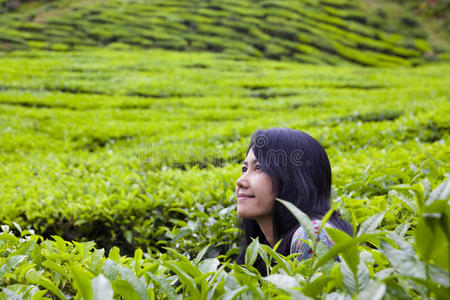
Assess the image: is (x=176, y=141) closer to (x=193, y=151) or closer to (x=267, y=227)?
(x=193, y=151)

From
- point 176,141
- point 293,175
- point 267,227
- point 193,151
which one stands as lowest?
point 176,141

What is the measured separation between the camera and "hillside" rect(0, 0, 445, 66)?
886 inches

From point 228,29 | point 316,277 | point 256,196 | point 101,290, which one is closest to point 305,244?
point 256,196

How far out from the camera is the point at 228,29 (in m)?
25.4

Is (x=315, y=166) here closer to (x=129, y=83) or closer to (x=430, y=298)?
(x=430, y=298)

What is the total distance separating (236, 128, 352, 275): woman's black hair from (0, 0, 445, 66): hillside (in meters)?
20.6

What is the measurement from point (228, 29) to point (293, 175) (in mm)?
25215

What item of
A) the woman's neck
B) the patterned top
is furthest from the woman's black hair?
the patterned top

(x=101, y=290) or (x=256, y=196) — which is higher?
(x=101, y=290)

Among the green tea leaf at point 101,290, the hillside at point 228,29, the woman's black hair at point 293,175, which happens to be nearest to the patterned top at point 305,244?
the woman's black hair at point 293,175

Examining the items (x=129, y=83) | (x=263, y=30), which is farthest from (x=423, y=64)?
(x=129, y=83)

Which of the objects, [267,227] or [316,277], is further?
[267,227]

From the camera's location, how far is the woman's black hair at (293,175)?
169cm

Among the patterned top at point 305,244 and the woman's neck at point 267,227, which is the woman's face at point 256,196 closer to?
the woman's neck at point 267,227
